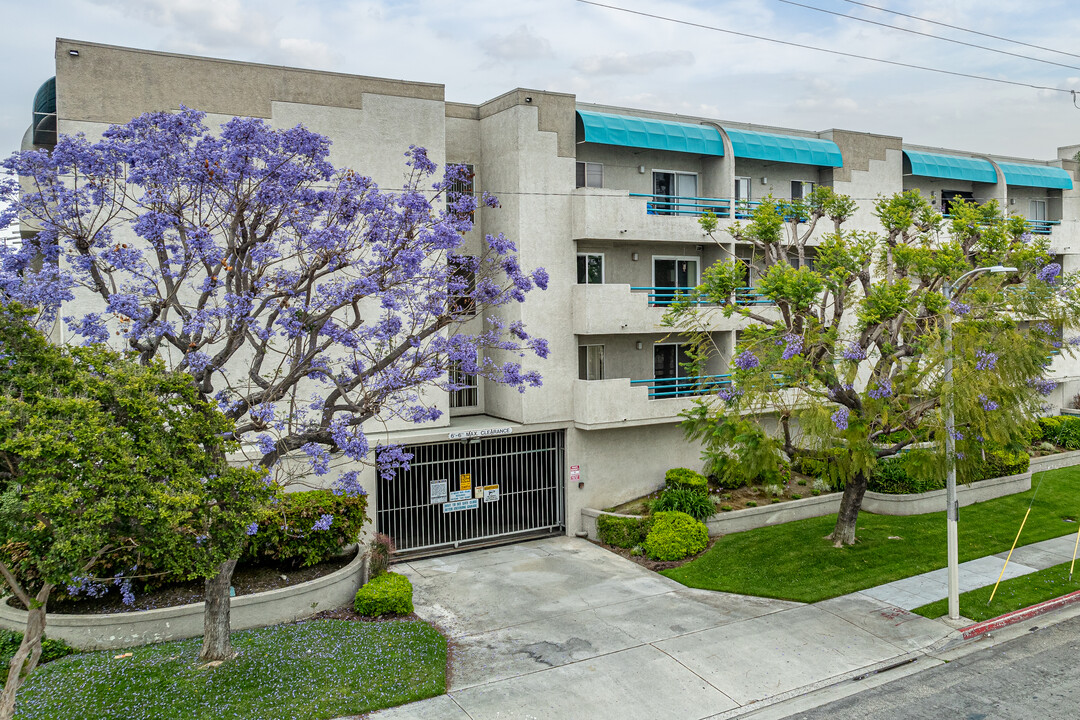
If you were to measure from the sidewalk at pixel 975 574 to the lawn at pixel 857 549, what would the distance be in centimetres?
27

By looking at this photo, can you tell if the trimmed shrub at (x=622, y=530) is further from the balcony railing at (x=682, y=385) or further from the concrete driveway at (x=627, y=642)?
the balcony railing at (x=682, y=385)

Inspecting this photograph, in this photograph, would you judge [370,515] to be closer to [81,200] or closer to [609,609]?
[609,609]

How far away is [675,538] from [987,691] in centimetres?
758

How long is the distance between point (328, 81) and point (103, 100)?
186 inches

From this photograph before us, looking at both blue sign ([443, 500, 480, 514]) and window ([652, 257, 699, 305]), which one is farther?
window ([652, 257, 699, 305])

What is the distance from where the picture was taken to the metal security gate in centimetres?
1956

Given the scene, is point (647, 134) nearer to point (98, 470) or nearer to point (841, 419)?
point (841, 419)

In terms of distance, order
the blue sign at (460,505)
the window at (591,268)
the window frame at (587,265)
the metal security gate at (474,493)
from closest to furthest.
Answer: the metal security gate at (474,493)
the blue sign at (460,505)
the window frame at (587,265)
the window at (591,268)

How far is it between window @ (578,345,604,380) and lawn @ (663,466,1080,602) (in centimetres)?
563

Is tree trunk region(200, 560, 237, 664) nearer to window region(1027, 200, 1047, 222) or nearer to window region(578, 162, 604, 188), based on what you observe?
window region(578, 162, 604, 188)

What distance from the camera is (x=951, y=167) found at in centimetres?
2838

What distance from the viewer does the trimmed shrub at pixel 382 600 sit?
15.0 metres

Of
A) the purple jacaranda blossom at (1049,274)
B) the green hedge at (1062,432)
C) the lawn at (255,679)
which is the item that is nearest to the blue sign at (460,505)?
the lawn at (255,679)

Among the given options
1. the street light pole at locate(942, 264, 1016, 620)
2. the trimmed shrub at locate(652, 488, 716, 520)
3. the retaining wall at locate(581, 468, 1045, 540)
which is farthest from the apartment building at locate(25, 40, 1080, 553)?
the street light pole at locate(942, 264, 1016, 620)
